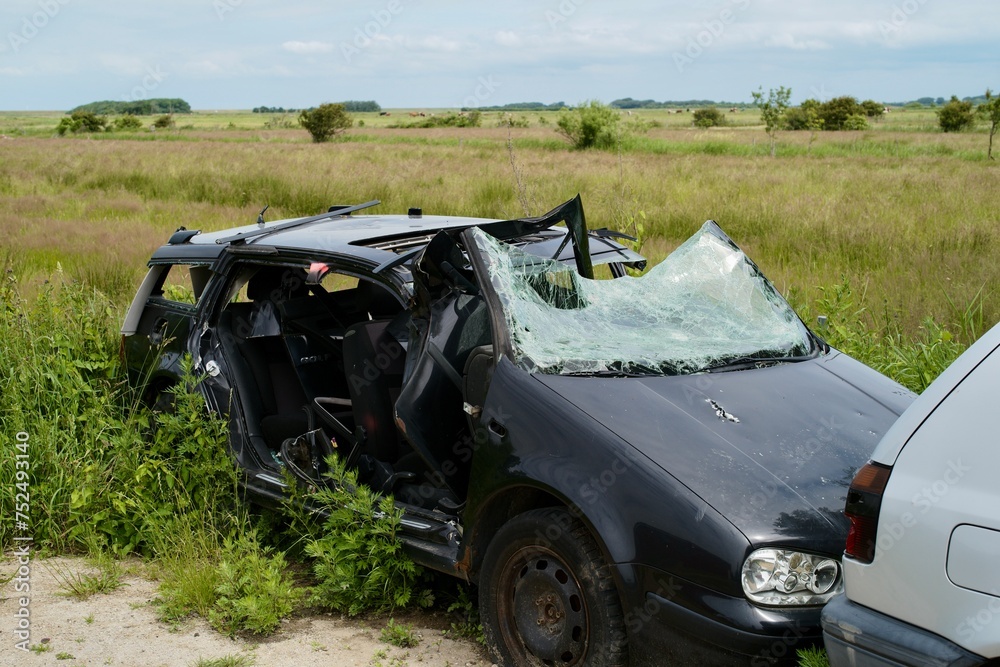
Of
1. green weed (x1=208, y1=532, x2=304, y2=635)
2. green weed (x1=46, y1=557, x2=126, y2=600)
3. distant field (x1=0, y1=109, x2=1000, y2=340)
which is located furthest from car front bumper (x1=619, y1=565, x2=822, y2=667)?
distant field (x1=0, y1=109, x2=1000, y2=340)

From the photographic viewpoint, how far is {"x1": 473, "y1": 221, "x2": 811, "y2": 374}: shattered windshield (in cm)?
364

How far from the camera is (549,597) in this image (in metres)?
3.27

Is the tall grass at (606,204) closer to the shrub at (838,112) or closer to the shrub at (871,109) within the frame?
the shrub at (838,112)

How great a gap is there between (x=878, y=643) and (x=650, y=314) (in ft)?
7.07

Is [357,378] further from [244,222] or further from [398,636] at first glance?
[244,222]

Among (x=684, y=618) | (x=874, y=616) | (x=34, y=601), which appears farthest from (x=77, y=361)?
(x=874, y=616)

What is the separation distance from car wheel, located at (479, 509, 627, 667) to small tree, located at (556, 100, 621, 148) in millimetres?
39698

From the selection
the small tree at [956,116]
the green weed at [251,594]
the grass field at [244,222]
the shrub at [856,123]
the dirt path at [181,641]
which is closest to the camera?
the dirt path at [181,641]

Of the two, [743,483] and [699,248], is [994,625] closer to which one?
[743,483]

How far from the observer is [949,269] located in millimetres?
9211

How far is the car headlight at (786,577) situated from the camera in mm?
2795

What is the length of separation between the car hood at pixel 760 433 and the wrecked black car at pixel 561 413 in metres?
0.01

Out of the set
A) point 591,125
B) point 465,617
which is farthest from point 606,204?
point 591,125

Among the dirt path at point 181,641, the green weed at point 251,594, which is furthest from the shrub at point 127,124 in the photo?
the green weed at point 251,594
